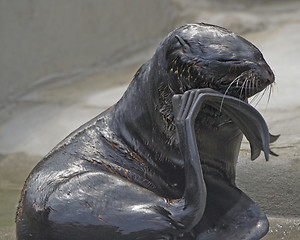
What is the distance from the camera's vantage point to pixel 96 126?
3.79 m

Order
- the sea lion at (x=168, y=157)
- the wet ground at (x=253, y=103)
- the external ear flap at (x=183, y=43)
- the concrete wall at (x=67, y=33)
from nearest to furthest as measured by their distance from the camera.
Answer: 1. the sea lion at (x=168, y=157)
2. the external ear flap at (x=183, y=43)
3. the wet ground at (x=253, y=103)
4. the concrete wall at (x=67, y=33)

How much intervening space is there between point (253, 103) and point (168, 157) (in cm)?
307

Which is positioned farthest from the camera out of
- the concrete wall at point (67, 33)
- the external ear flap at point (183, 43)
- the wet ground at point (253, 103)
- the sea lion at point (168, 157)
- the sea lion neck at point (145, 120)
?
the concrete wall at point (67, 33)

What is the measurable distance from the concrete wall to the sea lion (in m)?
5.48

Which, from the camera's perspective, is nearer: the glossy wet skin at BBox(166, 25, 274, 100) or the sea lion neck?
the glossy wet skin at BBox(166, 25, 274, 100)

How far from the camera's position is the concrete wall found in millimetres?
9203

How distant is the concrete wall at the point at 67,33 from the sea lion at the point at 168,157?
Result: 5.48m

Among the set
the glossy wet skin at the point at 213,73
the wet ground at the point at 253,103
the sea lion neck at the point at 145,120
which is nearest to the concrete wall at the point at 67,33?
the wet ground at the point at 253,103

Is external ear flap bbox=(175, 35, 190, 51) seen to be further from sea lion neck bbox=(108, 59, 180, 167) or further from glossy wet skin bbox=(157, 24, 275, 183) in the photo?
sea lion neck bbox=(108, 59, 180, 167)

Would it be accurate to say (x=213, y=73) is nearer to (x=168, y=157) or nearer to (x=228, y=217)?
(x=168, y=157)

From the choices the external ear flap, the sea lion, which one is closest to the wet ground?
the sea lion

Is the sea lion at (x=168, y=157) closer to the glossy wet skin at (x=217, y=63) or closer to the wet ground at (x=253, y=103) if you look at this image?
the glossy wet skin at (x=217, y=63)

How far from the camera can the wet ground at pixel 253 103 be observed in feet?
16.6

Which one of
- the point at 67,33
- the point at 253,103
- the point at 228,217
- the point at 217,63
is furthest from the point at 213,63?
the point at 67,33
